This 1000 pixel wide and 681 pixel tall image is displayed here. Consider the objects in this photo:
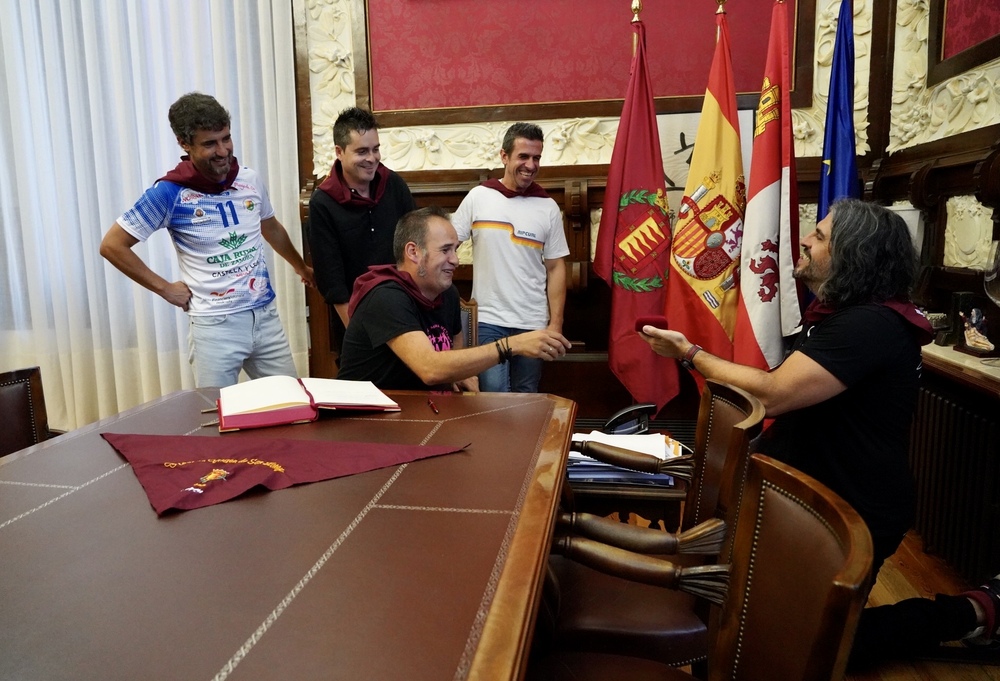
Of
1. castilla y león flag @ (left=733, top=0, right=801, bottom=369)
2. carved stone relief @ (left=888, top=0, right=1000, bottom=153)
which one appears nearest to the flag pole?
castilla y león flag @ (left=733, top=0, right=801, bottom=369)

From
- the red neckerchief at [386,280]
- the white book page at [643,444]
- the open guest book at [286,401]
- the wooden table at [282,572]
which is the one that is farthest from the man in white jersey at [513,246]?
the wooden table at [282,572]

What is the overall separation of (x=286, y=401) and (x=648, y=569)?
0.86 metres

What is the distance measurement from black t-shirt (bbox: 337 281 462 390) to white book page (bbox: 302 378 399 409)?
0.70ft

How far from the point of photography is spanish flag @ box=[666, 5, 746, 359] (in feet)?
9.93

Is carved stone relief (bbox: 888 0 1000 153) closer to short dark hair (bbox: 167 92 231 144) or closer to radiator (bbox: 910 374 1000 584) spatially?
radiator (bbox: 910 374 1000 584)

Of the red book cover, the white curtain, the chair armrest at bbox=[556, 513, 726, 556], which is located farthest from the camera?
the white curtain

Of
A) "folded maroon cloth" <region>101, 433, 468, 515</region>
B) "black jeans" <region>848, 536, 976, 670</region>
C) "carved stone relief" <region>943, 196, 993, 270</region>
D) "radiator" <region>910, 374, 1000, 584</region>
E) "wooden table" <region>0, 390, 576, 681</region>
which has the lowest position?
"black jeans" <region>848, 536, 976, 670</region>

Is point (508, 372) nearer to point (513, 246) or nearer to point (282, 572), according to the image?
point (513, 246)

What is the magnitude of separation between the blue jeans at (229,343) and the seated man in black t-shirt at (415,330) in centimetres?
63

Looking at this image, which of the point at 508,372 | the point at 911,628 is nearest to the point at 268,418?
the point at 508,372

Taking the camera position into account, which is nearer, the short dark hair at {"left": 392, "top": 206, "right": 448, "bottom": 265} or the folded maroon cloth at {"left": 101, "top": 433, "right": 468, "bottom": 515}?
the folded maroon cloth at {"left": 101, "top": 433, "right": 468, "bottom": 515}

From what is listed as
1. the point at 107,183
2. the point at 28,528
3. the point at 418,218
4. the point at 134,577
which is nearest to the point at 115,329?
the point at 107,183

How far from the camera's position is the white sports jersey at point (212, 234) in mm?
2461

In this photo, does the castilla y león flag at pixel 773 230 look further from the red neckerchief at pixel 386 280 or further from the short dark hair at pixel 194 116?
the short dark hair at pixel 194 116
